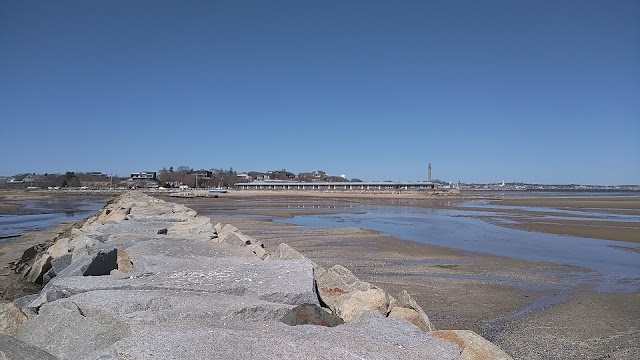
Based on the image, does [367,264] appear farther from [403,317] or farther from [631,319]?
[403,317]

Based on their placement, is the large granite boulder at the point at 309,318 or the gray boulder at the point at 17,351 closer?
the gray boulder at the point at 17,351

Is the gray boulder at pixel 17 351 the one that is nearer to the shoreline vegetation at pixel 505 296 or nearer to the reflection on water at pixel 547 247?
the shoreline vegetation at pixel 505 296

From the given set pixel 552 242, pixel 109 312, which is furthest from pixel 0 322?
pixel 552 242

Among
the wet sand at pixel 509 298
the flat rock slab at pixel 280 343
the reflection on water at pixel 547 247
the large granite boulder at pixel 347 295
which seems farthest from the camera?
the reflection on water at pixel 547 247

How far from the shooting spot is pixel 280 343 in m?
3.42

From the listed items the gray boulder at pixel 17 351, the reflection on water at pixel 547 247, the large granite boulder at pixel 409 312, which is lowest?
the reflection on water at pixel 547 247

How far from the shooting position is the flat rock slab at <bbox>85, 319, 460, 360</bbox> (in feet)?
10.3

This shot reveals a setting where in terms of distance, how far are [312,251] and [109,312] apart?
978cm

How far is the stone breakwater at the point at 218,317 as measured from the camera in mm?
3291

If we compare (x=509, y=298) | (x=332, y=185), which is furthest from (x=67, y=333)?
(x=332, y=185)

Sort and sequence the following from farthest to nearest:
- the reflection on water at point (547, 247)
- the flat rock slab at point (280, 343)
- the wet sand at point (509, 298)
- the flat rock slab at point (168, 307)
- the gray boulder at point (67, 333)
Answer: the reflection on water at point (547, 247) → the wet sand at point (509, 298) → the flat rock slab at point (168, 307) → the gray boulder at point (67, 333) → the flat rock slab at point (280, 343)

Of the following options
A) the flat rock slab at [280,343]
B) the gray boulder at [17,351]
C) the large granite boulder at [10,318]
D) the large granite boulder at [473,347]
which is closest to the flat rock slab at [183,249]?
the large granite boulder at [10,318]

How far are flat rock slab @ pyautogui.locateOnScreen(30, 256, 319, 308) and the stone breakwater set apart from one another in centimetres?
1

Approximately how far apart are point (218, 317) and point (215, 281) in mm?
1169
